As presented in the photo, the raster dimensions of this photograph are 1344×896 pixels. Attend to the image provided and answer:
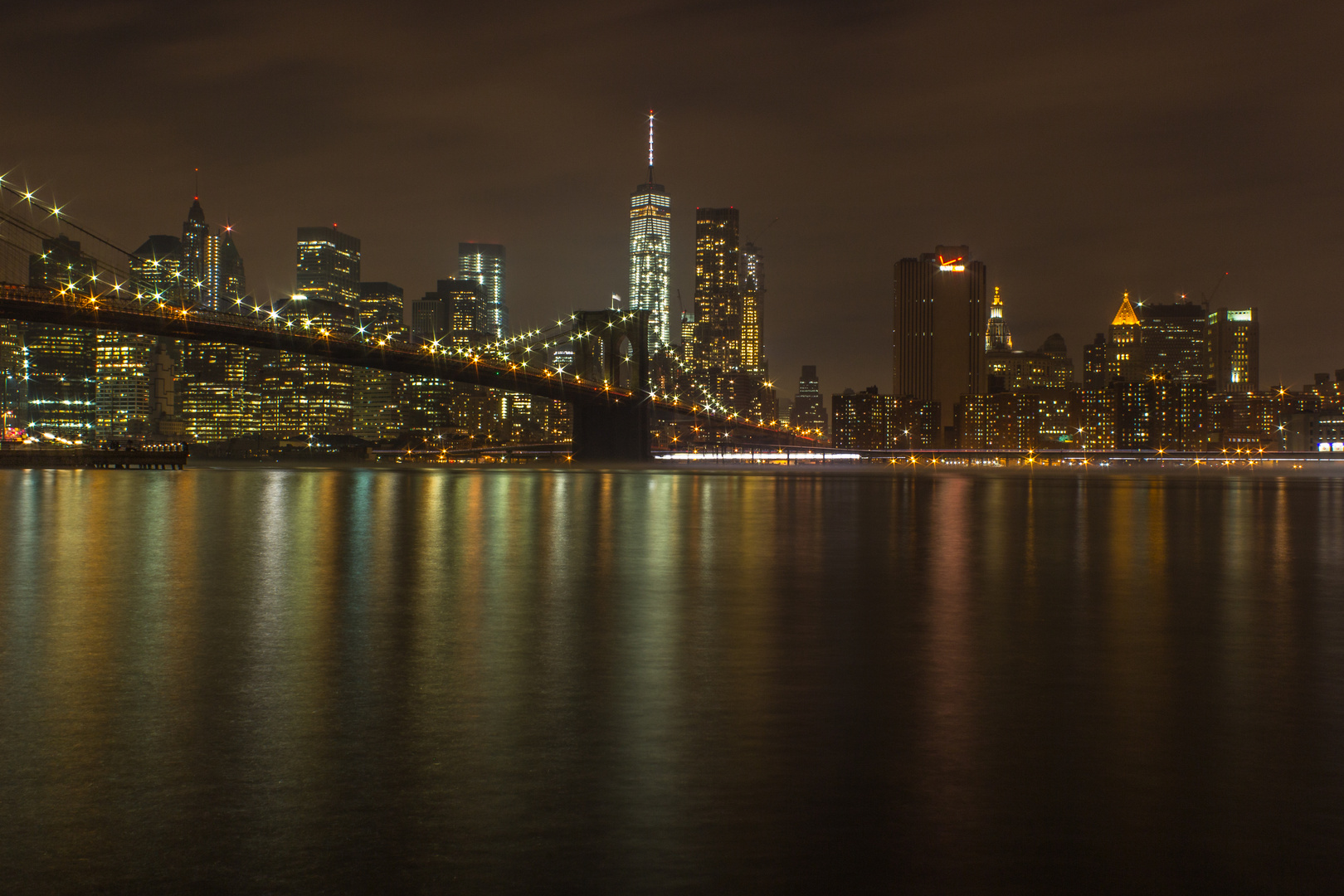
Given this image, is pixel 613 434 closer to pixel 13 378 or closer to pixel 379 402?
pixel 13 378

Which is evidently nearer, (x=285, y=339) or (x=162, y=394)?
(x=285, y=339)

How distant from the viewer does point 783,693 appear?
7781 mm

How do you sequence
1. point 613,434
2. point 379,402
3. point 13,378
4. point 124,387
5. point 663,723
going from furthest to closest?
1. point 379,402
2. point 124,387
3. point 13,378
4. point 613,434
5. point 663,723

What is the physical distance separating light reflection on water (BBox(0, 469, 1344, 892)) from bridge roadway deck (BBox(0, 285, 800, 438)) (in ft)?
138

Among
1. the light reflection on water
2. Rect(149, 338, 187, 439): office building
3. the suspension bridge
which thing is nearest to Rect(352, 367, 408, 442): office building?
Rect(149, 338, 187, 439): office building

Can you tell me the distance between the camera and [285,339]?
205 feet

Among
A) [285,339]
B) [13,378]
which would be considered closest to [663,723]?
[285,339]

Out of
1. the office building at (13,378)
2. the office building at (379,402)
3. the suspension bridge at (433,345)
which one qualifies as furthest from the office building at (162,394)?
the suspension bridge at (433,345)

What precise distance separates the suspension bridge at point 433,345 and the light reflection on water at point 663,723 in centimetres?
4323

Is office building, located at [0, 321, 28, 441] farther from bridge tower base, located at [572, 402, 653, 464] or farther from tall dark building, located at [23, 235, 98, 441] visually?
bridge tower base, located at [572, 402, 653, 464]

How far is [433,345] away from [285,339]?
12.9 metres

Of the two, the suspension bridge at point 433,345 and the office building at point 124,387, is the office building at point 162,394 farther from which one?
the suspension bridge at point 433,345

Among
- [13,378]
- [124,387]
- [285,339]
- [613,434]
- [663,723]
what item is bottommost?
[663,723]

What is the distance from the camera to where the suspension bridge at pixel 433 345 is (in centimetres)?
5375
